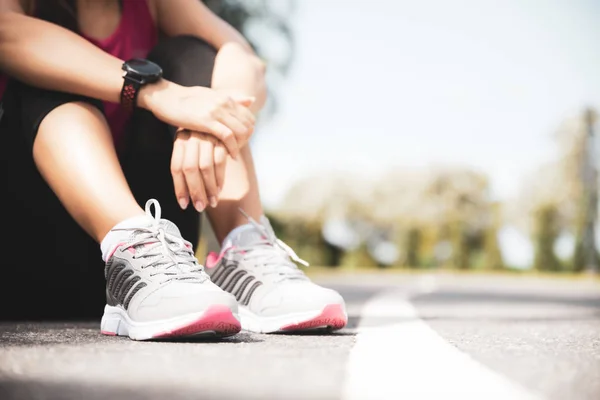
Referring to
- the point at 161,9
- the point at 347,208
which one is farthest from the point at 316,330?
the point at 347,208

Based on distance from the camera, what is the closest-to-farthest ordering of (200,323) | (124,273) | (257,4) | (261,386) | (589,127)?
(261,386), (200,323), (124,273), (257,4), (589,127)

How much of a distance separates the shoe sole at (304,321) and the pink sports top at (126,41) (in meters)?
0.81

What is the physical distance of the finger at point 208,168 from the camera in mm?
1803

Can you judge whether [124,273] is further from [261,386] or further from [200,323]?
[261,386]

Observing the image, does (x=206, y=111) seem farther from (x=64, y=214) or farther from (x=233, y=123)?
(x=64, y=214)

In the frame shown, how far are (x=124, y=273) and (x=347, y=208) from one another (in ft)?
146

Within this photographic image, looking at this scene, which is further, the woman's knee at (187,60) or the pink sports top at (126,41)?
the pink sports top at (126,41)

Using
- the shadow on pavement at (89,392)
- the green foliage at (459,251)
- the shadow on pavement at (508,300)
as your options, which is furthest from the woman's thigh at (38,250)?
the green foliage at (459,251)

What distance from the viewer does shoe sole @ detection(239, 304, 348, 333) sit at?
1.70 metres

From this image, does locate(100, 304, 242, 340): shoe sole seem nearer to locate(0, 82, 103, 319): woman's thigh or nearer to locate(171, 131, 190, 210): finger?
locate(171, 131, 190, 210): finger

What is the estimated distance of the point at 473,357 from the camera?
4.29 feet

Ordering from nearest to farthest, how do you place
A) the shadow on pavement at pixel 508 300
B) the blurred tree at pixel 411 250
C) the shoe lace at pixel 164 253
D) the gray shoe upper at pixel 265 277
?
the shoe lace at pixel 164 253 < the gray shoe upper at pixel 265 277 < the shadow on pavement at pixel 508 300 < the blurred tree at pixel 411 250

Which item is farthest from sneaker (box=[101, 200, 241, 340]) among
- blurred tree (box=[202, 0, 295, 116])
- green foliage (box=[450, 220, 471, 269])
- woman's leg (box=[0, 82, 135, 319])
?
green foliage (box=[450, 220, 471, 269])

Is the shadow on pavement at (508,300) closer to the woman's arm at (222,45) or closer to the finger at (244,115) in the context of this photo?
the woman's arm at (222,45)
